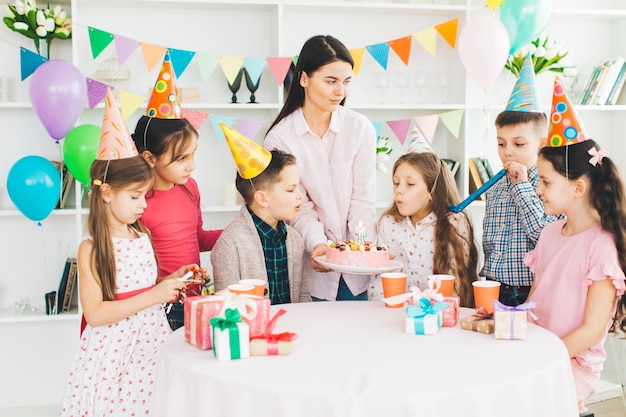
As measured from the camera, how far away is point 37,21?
3.49 m

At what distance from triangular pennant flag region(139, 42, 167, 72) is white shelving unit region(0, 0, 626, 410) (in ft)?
0.86

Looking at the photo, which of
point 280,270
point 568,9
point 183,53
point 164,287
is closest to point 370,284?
point 280,270

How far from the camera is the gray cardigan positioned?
2.36m

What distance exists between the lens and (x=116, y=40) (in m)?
3.60

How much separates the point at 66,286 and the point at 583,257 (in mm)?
2656

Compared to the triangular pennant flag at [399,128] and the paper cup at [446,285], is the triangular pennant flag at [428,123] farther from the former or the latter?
the paper cup at [446,285]

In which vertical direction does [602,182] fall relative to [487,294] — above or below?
above

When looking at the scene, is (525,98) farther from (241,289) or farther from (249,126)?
(249,126)

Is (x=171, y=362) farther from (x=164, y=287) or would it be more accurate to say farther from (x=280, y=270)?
(x=280, y=270)

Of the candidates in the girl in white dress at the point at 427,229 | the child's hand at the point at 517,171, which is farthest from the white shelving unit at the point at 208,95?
the child's hand at the point at 517,171

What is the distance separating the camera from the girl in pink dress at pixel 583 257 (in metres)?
1.92

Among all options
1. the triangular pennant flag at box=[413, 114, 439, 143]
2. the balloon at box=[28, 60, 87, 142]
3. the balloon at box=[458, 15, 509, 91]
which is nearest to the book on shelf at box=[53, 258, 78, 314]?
the balloon at box=[28, 60, 87, 142]

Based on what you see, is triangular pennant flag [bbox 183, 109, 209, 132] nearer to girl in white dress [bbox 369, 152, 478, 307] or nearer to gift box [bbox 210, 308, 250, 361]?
girl in white dress [bbox 369, 152, 478, 307]

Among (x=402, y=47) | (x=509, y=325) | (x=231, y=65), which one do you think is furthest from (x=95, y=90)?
(x=509, y=325)
